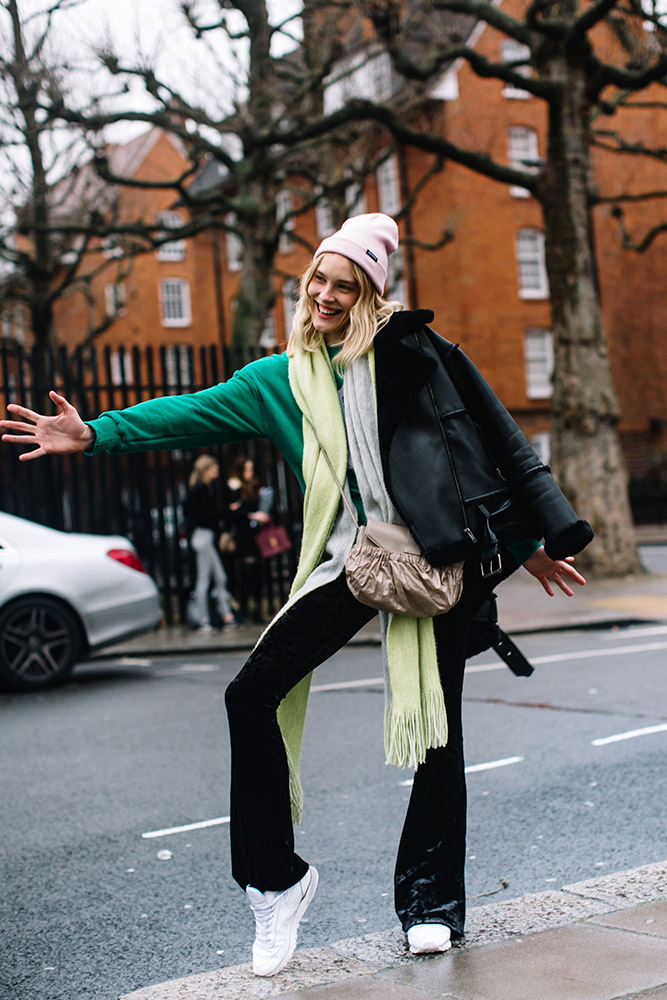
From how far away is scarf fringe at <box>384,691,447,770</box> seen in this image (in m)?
3.12

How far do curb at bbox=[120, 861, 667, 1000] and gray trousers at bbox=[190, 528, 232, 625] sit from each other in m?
10.1

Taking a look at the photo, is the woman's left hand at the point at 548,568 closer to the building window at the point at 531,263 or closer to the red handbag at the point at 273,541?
the red handbag at the point at 273,541

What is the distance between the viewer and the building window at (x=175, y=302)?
161ft

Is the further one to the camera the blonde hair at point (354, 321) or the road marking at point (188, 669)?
the road marking at point (188, 669)

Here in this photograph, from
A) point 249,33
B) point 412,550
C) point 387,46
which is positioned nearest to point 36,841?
point 412,550

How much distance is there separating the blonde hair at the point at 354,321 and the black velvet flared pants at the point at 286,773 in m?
0.60

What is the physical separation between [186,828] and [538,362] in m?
32.4

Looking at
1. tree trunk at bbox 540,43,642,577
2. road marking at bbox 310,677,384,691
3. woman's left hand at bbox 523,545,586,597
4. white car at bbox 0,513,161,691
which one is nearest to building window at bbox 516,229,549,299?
tree trunk at bbox 540,43,642,577

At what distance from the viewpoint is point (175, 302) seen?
162 ft

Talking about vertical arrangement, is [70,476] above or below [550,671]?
above

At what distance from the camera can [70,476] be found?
13.3 meters

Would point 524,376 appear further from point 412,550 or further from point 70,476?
point 412,550

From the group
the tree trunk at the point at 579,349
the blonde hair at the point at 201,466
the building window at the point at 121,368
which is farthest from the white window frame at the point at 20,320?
the blonde hair at the point at 201,466

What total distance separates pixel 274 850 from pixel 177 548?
10.6m
